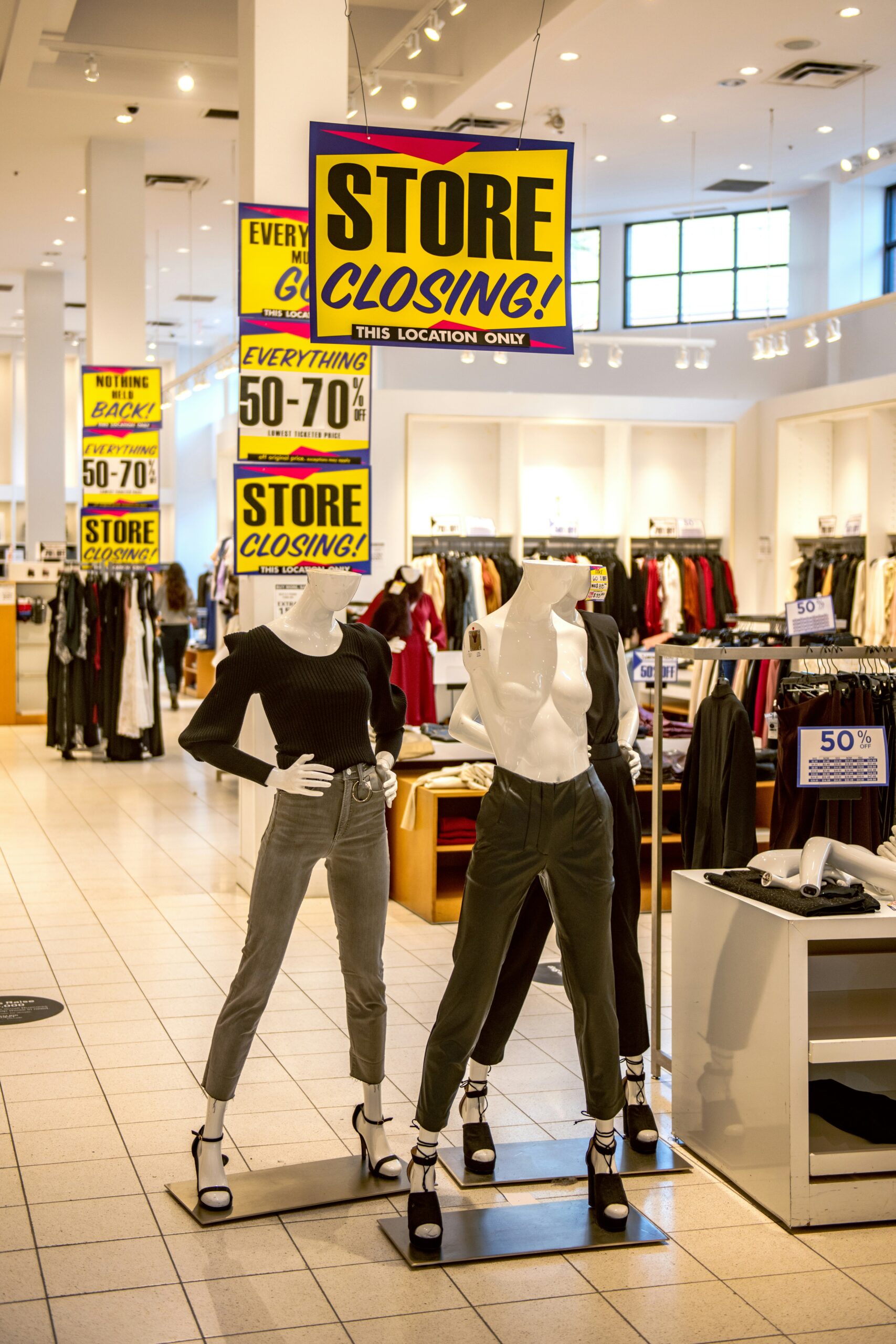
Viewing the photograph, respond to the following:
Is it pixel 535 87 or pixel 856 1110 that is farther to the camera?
pixel 535 87

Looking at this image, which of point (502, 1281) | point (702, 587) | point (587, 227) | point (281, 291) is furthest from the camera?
point (587, 227)

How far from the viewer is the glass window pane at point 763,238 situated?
13703mm

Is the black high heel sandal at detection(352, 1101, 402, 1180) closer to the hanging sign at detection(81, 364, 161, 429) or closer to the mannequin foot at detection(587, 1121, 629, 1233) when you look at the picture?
the mannequin foot at detection(587, 1121, 629, 1233)

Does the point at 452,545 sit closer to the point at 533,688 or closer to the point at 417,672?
the point at 417,672

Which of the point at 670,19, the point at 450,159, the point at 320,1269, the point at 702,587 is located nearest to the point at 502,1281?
the point at 320,1269

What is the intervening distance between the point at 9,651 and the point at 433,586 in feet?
16.2

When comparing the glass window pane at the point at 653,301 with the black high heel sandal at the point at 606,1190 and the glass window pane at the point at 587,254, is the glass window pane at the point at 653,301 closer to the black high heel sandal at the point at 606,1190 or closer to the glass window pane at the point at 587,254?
the glass window pane at the point at 587,254

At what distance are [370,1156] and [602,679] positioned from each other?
1.39 metres

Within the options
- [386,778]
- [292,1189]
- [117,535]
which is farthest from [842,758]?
[117,535]

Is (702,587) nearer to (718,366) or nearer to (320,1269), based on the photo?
(718,366)

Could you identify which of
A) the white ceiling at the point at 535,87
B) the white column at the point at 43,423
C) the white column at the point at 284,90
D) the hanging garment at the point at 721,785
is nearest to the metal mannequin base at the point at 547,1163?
the hanging garment at the point at 721,785

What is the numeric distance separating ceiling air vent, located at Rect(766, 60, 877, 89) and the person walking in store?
7622 mm

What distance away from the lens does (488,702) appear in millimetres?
3244

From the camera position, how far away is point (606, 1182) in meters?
3.28
